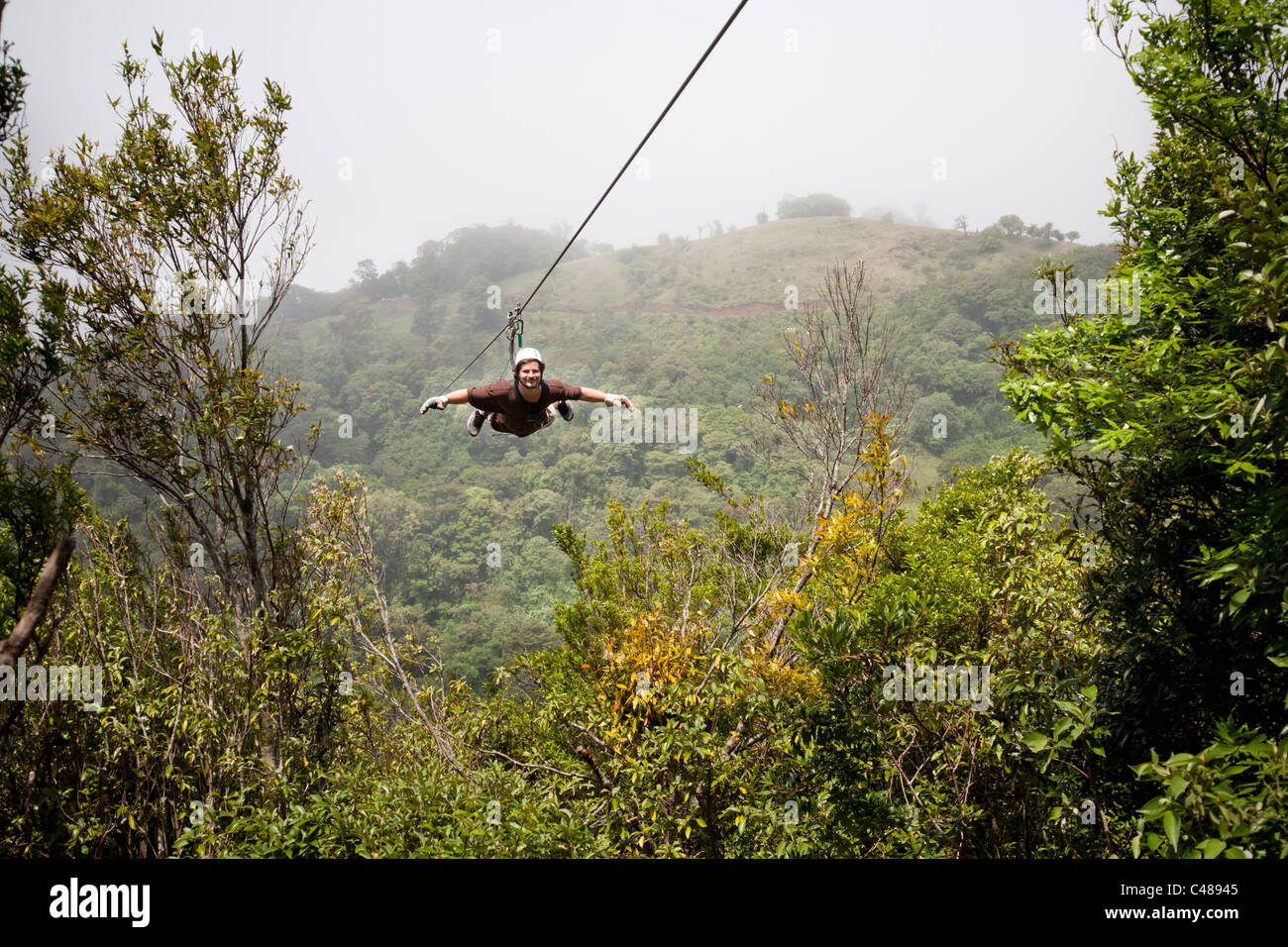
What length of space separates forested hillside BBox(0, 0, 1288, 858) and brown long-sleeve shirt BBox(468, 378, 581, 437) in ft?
7.55

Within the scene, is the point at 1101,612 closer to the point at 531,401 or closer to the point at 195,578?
the point at 531,401

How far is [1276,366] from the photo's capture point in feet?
9.64

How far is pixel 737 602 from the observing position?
9.05m

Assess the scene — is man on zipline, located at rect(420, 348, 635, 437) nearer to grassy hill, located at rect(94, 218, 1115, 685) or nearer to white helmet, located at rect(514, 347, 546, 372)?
white helmet, located at rect(514, 347, 546, 372)

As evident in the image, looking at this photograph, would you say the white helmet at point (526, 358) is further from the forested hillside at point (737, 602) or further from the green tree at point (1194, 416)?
the green tree at point (1194, 416)

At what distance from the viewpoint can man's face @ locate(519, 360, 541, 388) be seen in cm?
→ 512

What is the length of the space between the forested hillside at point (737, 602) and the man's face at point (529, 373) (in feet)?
8.00

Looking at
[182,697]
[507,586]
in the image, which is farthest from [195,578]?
[507,586]

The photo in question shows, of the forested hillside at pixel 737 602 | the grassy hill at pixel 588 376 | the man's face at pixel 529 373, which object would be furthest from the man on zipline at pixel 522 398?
the grassy hill at pixel 588 376

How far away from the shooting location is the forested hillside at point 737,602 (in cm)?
407

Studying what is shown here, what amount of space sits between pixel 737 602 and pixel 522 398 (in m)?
4.92

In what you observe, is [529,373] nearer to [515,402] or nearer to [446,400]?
[515,402]

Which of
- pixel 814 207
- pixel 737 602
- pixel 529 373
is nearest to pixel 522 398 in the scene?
pixel 529 373

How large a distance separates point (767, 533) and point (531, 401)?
5701 mm
